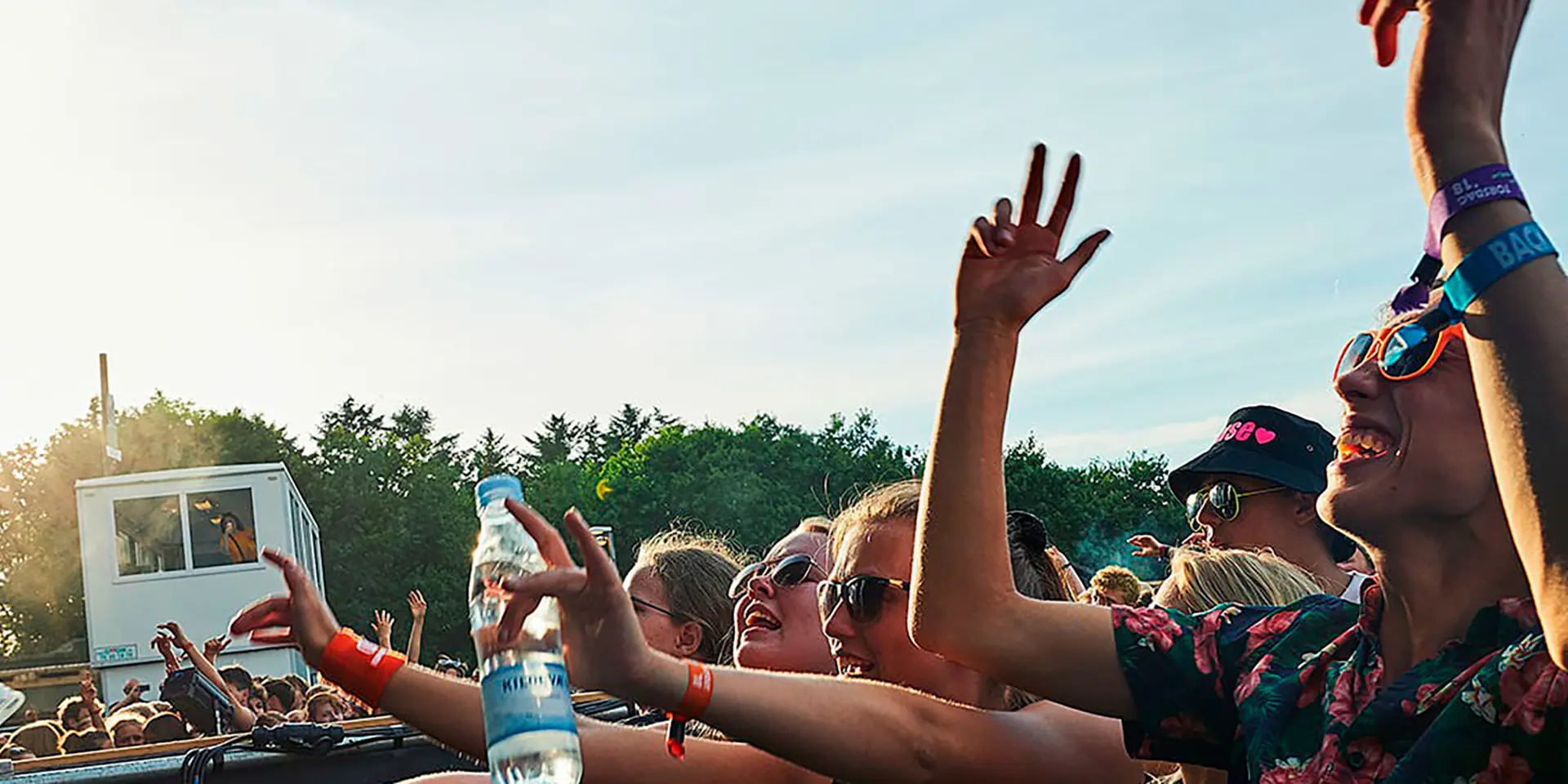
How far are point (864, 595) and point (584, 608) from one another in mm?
1217

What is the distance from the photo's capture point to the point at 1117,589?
5.05 meters

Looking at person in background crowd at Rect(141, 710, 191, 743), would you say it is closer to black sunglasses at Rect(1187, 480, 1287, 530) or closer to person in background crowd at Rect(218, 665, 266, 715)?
person in background crowd at Rect(218, 665, 266, 715)

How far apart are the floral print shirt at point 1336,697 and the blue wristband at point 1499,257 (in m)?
0.50

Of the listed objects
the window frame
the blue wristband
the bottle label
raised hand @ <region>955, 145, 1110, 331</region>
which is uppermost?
the window frame

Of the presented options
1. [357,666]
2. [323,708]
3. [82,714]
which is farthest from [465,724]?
[82,714]

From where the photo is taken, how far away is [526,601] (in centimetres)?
185

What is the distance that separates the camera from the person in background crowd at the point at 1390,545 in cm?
160

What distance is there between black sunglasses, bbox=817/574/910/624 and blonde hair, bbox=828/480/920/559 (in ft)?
0.44

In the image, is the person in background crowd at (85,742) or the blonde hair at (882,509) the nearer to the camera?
the blonde hair at (882,509)

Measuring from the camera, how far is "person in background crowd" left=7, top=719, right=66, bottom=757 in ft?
31.8

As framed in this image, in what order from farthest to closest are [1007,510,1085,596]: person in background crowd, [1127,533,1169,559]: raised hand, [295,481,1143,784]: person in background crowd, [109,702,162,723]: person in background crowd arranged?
[109,702,162,723]: person in background crowd < [1127,533,1169,559]: raised hand < [1007,510,1085,596]: person in background crowd < [295,481,1143,784]: person in background crowd

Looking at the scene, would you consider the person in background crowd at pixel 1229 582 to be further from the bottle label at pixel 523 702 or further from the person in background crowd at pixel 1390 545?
the bottle label at pixel 523 702

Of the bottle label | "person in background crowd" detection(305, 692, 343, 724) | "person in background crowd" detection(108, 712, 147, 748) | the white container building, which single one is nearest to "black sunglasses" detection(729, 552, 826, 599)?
the bottle label

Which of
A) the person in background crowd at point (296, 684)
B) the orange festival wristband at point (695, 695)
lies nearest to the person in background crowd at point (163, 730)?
the person in background crowd at point (296, 684)
